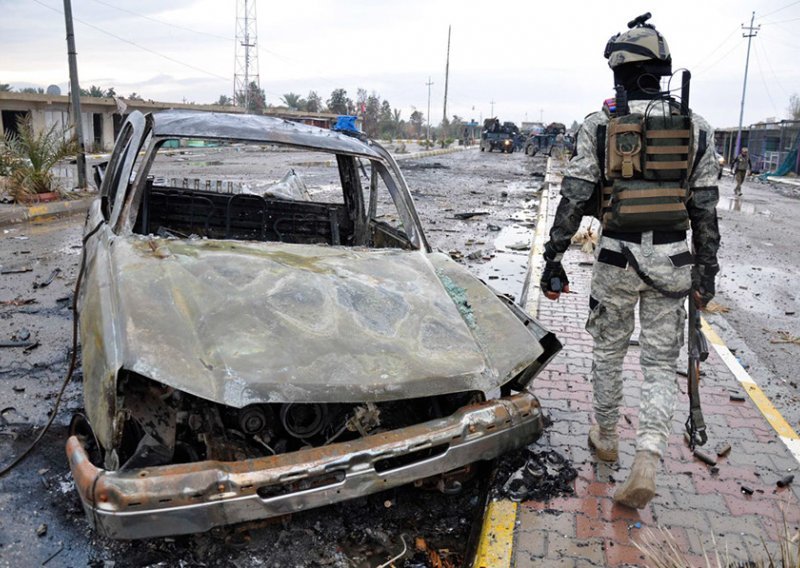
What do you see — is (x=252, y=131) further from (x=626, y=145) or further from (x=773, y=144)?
(x=773, y=144)

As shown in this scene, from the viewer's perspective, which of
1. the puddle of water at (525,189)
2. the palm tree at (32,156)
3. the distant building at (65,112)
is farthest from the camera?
the distant building at (65,112)

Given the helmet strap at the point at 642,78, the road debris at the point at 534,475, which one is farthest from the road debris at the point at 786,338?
the helmet strap at the point at 642,78

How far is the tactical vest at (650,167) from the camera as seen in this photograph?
9.69ft

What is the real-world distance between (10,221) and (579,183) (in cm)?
1029

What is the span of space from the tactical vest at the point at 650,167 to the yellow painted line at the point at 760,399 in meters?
1.67

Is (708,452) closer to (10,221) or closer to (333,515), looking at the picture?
(333,515)

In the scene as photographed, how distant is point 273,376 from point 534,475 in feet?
5.17

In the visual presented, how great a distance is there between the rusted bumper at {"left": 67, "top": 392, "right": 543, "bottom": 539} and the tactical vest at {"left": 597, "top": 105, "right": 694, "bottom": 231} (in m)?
1.15

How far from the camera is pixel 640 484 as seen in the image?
112 inches

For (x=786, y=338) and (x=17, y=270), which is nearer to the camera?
(x=786, y=338)

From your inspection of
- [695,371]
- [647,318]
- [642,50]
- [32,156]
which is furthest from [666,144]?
[32,156]

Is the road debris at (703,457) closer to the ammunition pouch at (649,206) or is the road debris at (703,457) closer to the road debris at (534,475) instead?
the road debris at (534,475)

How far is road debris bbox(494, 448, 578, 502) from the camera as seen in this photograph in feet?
10.3

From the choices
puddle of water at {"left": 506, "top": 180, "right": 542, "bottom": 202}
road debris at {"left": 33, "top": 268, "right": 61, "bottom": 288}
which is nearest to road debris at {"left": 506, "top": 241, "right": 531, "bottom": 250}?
road debris at {"left": 33, "top": 268, "right": 61, "bottom": 288}
